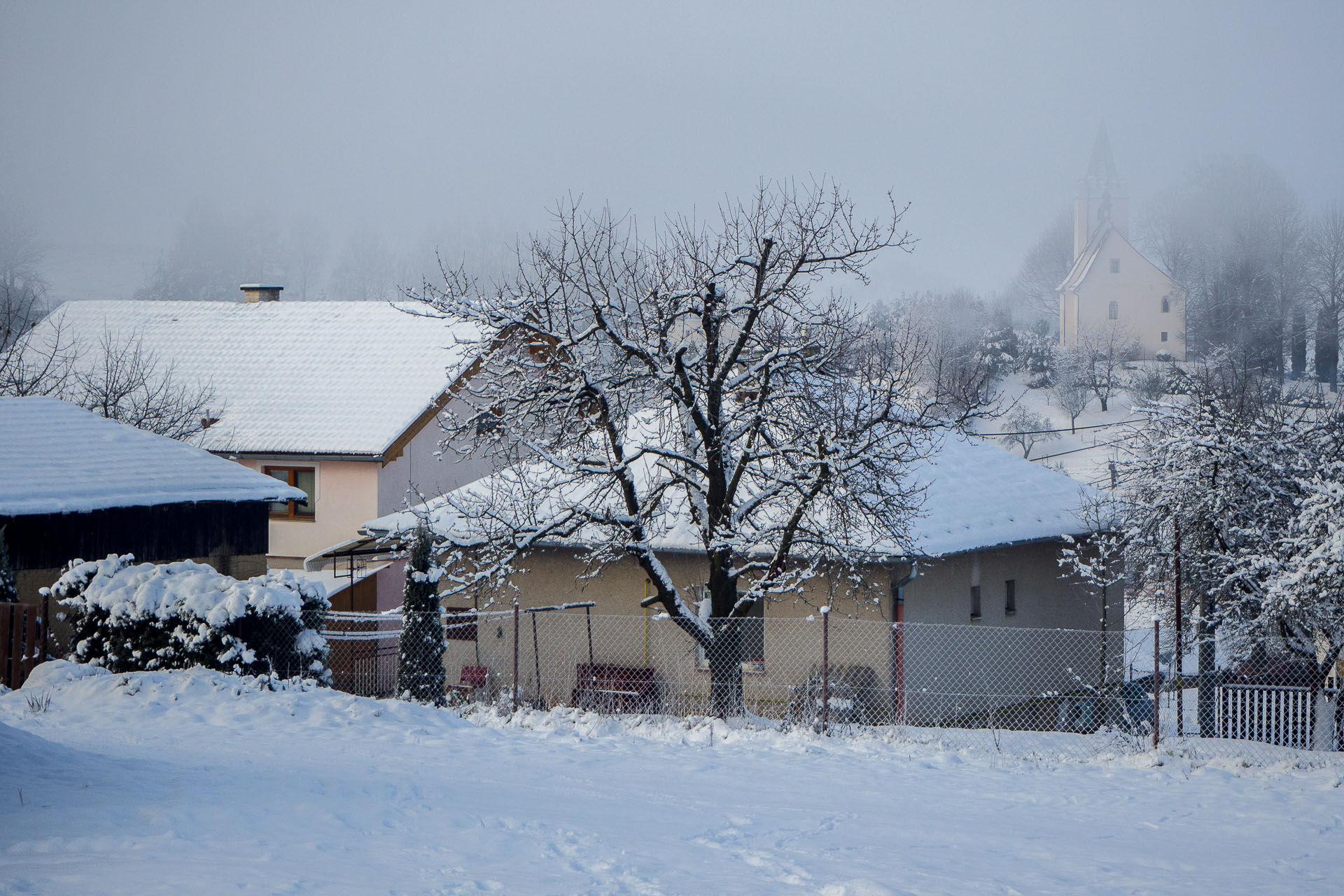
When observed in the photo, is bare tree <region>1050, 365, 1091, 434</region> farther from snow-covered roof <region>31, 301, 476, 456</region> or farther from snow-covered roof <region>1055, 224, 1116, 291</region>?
snow-covered roof <region>31, 301, 476, 456</region>

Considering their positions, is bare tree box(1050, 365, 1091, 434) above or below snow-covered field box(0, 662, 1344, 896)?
above

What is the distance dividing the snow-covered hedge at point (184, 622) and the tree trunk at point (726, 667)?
16.1ft

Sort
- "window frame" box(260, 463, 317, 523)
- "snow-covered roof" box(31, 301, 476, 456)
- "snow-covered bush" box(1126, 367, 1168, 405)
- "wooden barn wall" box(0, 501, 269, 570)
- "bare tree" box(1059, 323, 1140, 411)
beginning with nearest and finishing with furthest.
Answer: "wooden barn wall" box(0, 501, 269, 570)
"window frame" box(260, 463, 317, 523)
"snow-covered roof" box(31, 301, 476, 456)
"snow-covered bush" box(1126, 367, 1168, 405)
"bare tree" box(1059, 323, 1140, 411)

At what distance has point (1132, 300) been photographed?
81.3 meters

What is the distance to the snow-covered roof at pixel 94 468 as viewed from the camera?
17469mm

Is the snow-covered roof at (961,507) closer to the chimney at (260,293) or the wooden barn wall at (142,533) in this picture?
the wooden barn wall at (142,533)

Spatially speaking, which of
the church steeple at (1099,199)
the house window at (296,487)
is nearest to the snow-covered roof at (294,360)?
the house window at (296,487)

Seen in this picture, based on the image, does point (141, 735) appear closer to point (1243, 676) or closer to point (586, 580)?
point (586, 580)

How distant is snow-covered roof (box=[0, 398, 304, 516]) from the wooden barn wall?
0.94 ft

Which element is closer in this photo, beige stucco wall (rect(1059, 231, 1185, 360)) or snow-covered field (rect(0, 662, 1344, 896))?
snow-covered field (rect(0, 662, 1344, 896))

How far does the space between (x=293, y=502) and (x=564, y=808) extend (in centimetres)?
2146

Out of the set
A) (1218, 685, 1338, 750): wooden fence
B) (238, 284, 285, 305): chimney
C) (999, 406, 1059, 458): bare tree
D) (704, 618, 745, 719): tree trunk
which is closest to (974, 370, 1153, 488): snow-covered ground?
(999, 406, 1059, 458): bare tree

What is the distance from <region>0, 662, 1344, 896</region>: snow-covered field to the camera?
6.66m

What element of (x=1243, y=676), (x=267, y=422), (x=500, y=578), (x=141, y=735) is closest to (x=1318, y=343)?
(x=1243, y=676)
